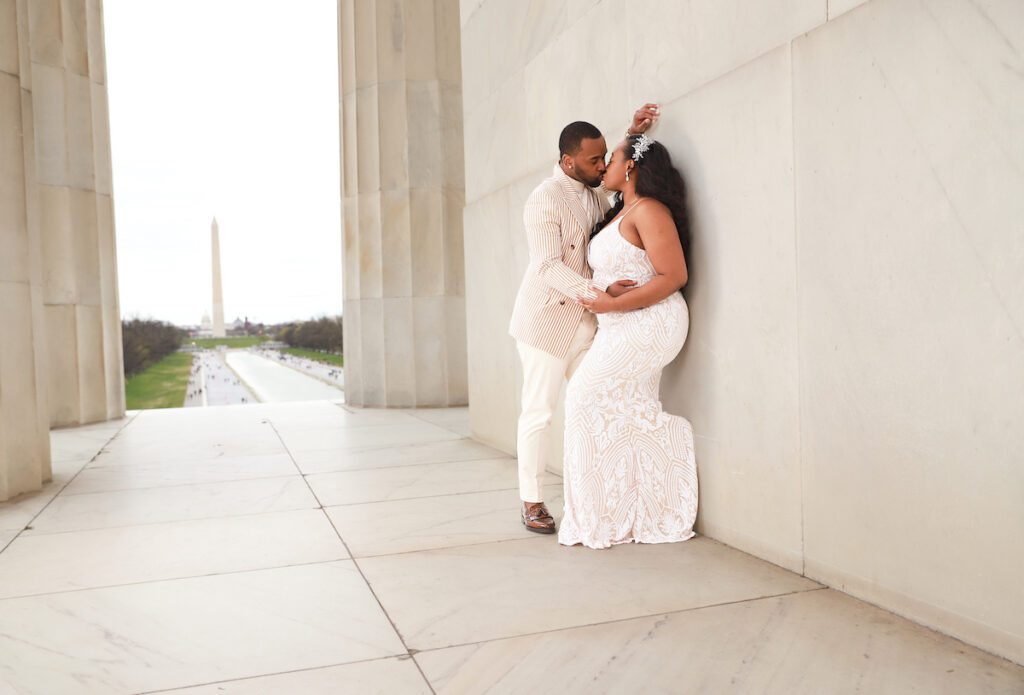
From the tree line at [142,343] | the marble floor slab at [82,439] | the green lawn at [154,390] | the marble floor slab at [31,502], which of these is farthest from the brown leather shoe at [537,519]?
the green lawn at [154,390]

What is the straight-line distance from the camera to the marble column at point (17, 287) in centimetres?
703

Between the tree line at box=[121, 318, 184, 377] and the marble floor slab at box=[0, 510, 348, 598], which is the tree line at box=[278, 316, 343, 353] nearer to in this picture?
the tree line at box=[121, 318, 184, 377]

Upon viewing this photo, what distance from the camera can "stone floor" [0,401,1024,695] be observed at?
10.2 ft

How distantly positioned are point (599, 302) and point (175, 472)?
5.06 metres

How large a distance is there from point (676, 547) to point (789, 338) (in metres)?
1.42

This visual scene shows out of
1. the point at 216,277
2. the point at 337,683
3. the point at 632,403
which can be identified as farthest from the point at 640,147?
the point at 216,277

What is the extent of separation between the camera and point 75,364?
43.5ft

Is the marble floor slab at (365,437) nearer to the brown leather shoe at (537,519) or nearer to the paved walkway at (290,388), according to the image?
the brown leather shoe at (537,519)

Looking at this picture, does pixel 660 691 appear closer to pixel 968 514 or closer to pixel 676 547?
pixel 968 514

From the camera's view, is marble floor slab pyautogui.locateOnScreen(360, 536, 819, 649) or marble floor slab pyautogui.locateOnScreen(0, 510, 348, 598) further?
marble floor slab pyautogui.locateOnScreen(0, 510, 348, 598)

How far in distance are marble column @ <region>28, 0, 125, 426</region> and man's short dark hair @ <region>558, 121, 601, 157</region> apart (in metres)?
10.7

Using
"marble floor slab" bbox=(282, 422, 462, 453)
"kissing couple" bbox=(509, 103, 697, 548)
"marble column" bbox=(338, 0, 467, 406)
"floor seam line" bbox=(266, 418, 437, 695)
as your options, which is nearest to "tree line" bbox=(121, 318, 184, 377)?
"marble column" bbox=(338, 0, 467, 406)

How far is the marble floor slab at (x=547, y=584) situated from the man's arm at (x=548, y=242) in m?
1.60

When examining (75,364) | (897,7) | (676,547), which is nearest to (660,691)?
(676,547)
